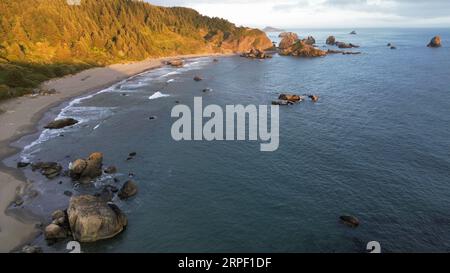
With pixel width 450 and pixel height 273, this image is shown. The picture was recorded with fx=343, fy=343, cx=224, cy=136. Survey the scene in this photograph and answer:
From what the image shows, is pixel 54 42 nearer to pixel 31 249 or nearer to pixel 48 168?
pixel 48 168

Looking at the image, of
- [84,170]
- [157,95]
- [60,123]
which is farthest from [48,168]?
[157,95]

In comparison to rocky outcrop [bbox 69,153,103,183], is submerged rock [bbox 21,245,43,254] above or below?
below

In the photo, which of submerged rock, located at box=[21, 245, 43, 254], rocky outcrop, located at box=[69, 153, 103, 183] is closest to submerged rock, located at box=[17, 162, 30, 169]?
rocky outcrop, located at box=[69, 153, 103, 183]

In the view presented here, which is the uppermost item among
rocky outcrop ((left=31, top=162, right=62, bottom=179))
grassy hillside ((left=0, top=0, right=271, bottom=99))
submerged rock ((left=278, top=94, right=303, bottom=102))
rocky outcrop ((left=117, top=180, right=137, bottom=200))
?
grassy hillside ((left=0, top=0, right=271, bottom=99))

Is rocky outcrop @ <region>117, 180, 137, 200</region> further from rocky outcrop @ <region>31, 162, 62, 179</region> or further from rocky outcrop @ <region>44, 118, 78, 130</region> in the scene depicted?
rocky outcrop @ <region>44, 118, 78, 130</region>

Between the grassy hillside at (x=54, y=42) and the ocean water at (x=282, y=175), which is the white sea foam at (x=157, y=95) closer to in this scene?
the ocean water at (x=282, y=175)

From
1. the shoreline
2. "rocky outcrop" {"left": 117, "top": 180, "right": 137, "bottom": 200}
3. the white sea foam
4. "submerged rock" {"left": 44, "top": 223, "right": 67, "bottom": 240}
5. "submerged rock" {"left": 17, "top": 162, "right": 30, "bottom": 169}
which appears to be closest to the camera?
"submerged rock" {"left": 44, "top": 223, "right": 67, "bottom": 240}
